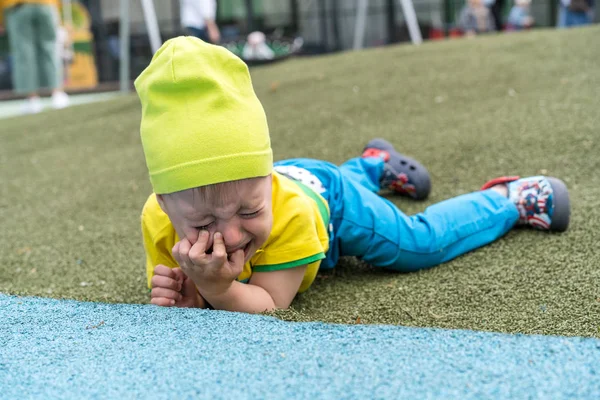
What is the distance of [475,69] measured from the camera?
4980 millimetres

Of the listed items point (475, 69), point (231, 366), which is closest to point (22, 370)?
point (231, 366)

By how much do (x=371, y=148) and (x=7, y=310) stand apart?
1.68m

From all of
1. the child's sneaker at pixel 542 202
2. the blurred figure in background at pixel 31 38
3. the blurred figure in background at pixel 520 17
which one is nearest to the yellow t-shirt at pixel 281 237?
the child's sneaker at pixel 542 202

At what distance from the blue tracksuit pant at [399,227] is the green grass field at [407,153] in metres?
0.05

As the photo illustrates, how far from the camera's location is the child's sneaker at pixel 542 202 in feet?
7.09

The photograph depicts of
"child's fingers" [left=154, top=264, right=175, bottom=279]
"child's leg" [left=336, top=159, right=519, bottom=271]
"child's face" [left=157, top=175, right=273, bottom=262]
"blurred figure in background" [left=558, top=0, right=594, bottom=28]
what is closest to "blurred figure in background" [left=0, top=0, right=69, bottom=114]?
"child's leg" [left=336, top=159, right=519, bottom=271]

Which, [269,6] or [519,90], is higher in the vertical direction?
[269,6]

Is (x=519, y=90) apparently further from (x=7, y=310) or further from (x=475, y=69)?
(x=7, y=310)

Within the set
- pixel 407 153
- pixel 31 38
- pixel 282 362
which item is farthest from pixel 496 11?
pixel 282 362

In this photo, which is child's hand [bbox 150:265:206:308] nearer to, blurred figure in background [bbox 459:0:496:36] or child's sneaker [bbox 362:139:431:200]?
child's sneaker [bbox 362:139:431:200]

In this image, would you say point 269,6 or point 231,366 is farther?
point 269,6

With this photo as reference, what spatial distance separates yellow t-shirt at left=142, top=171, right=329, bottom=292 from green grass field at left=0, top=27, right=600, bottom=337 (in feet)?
0.54

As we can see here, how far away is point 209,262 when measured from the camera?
1480 mm

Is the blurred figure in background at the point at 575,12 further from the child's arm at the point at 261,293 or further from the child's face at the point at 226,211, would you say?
the child's face at the point at 226,211
